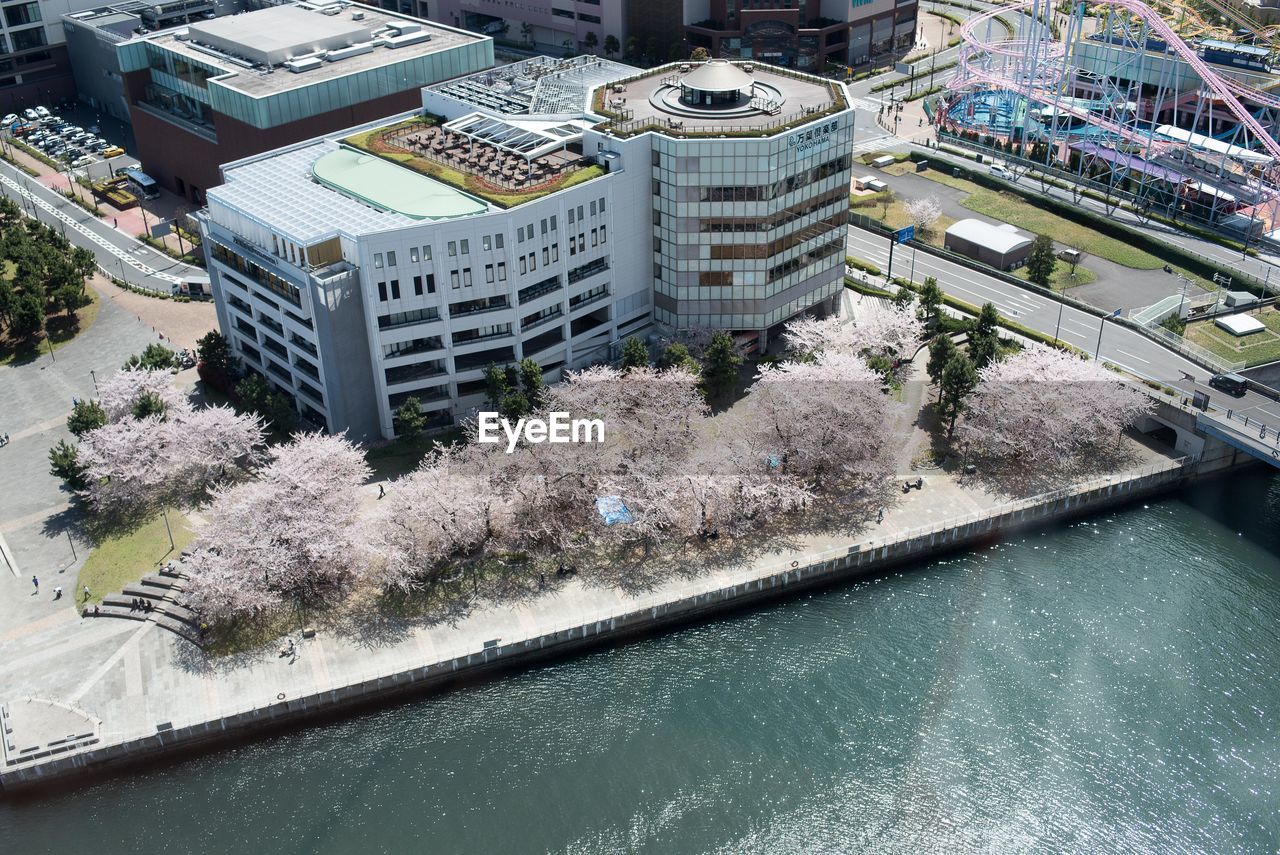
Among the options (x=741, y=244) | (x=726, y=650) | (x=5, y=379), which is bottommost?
(x=726, y=650)

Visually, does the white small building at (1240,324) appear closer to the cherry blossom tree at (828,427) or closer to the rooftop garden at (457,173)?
the cherry blossom tree at (828,427)

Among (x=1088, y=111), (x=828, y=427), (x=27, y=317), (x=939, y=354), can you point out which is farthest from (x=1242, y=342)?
(x=27, y=317)

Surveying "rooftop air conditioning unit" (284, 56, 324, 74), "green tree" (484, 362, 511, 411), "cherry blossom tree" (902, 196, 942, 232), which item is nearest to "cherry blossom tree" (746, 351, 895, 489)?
"green tree" (484, 362, 511, 411)

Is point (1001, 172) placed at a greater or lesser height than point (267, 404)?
greater

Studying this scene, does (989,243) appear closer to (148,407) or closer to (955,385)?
(955,385)

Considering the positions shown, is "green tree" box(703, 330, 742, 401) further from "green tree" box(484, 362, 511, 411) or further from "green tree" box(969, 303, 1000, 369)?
"green tree" box(969, 303, 1000, 369)

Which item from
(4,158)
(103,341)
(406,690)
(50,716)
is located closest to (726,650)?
(406,690)

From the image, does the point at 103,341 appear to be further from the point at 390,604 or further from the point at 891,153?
the point at 891,153
